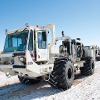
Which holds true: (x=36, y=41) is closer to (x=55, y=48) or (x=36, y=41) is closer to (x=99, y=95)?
(x=55, y=48)

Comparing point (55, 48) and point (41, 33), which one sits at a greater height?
point (41, 33)

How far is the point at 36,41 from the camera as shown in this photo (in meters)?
4.88

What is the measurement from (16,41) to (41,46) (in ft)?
3.72

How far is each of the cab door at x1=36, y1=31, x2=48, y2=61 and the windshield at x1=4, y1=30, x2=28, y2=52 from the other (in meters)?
0.55

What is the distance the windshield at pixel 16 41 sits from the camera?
15.6 feet

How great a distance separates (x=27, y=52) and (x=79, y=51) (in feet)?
19.4

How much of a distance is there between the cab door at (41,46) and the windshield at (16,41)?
1.82 ft

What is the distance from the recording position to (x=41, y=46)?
16.7ft

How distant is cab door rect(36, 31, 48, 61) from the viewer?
4901mm

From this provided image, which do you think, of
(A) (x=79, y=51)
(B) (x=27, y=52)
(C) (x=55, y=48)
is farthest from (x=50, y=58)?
(A) (x=79, y=51)

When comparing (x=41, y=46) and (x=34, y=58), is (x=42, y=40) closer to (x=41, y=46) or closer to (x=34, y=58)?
(x=41, y=46)

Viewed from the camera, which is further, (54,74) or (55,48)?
(55,48)

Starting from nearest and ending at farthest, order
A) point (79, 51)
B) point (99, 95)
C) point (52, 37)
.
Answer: point (99, 95) < point (52, 37) < point (79, 51)

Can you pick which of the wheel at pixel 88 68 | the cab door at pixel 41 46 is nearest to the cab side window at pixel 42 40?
the cab door at pixel 41 46
